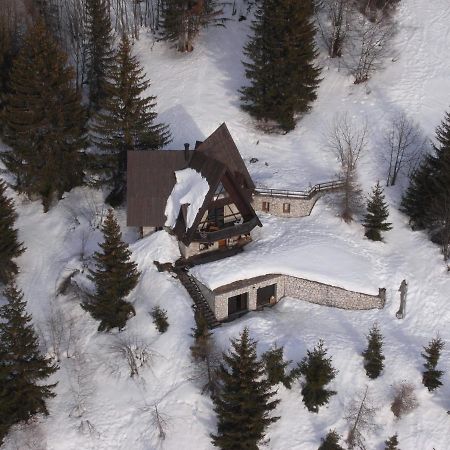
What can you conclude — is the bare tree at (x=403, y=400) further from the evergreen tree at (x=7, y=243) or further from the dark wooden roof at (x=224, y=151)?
the evergreen tree at (x=7, y=243)

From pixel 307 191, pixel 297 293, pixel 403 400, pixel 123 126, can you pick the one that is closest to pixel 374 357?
pixel 403 400

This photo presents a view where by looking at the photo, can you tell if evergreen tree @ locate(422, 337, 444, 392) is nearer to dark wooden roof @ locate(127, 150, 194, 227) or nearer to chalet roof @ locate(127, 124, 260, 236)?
chalet roof @ locate(127, 124, 260, 236)

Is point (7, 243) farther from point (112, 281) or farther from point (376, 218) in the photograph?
point (376, 218)

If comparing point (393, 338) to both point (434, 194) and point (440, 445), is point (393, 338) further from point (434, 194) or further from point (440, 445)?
point (434, 194)

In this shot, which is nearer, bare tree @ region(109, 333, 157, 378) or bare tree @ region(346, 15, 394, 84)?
bare tree @ region(109, 333, 157, 378)

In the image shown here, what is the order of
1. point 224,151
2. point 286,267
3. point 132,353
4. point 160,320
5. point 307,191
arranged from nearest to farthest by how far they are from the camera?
point 132,353, point 160,320, point 286,267, point 224,151, point 307,191

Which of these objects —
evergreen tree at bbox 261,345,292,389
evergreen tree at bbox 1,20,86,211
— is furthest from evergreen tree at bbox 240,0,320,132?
evergreen tree at bbox 261,345,292,389
